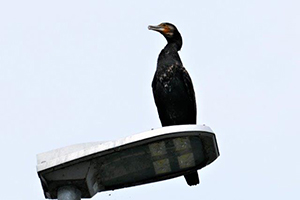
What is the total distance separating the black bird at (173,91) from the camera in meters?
6.44

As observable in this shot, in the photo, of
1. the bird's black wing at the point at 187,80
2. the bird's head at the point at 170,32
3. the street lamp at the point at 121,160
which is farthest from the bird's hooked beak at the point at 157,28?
the street lamp at the point at 121,160

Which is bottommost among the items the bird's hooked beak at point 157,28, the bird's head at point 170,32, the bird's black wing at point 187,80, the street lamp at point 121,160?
the street lamp at point 121,160

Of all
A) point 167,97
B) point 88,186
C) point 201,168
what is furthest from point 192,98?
point 88,186

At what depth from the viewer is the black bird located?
6.44 meters

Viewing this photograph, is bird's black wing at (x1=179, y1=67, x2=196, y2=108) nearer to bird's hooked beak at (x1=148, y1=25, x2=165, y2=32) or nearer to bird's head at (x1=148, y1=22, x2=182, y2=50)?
bird's head at (x1=148, y1=22, x2=182, y2=50)

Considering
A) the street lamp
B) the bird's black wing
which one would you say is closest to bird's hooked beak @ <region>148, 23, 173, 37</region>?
the bird's black wing

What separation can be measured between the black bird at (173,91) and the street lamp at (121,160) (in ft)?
8.66

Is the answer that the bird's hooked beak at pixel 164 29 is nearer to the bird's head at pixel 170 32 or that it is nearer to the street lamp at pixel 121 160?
the bird's head at pixel 170 32

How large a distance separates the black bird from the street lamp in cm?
264

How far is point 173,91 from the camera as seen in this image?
6453 millimetres

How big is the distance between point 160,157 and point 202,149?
10.0 inches

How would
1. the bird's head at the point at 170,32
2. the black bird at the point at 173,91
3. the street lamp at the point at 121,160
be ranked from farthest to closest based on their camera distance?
the bird's head at the point at 170,32
the black bird at the point at 173,91
the street lamp at the point at 121,160

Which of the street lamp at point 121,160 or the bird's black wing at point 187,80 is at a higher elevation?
the bird's black wing at point 187,80

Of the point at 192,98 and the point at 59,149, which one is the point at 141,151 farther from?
the point at 192,98
